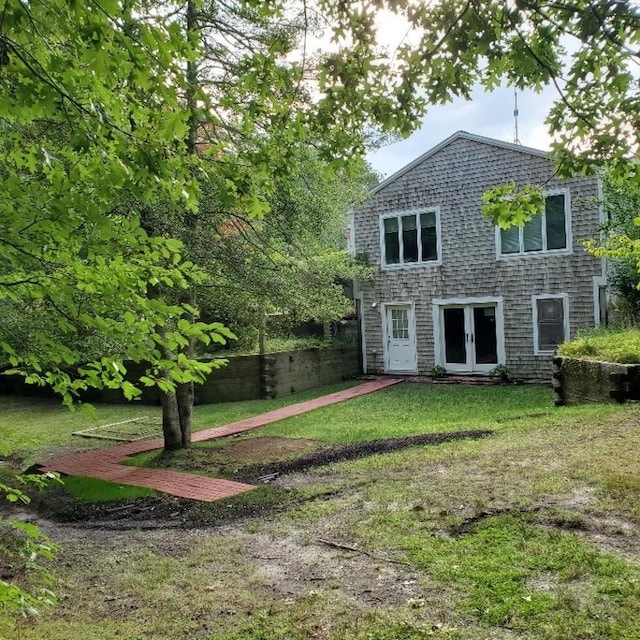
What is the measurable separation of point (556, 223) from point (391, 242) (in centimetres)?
490

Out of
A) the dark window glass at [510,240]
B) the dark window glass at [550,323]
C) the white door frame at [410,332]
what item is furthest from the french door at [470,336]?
the dark window glass at [510,240]

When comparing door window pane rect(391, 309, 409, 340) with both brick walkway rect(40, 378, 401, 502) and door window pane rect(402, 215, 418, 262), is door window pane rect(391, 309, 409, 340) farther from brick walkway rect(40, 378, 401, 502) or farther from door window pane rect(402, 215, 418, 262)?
brick walkway rect(40, 378, 401, 502)

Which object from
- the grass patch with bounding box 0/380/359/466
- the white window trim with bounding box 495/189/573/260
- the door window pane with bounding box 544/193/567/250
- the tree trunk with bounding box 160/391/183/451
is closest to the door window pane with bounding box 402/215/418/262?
the white window trim with bounding box 495/189/573/260

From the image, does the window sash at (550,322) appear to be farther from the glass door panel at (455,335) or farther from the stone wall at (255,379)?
the stone wall at (255,379)

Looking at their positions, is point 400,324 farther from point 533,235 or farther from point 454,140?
point 454,140

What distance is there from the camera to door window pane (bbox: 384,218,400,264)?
1820 centimetres

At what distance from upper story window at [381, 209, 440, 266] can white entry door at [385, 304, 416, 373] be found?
149 centimetres

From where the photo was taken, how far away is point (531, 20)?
139 inches

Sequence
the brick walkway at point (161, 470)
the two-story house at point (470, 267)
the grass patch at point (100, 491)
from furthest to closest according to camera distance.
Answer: the two-story house at point (470, 267), the grass patch at point (100, 491), the brick walkway at point (161, 470)

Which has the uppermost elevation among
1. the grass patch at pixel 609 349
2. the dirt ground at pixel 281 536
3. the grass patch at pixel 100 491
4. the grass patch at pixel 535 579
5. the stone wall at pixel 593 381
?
the grass patch at pixel 609 349

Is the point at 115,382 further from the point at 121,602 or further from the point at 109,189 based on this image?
the point at 121,602

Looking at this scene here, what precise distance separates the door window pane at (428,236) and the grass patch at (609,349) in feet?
22.5

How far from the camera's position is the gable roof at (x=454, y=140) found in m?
15.6

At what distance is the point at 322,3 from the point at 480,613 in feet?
13.6
